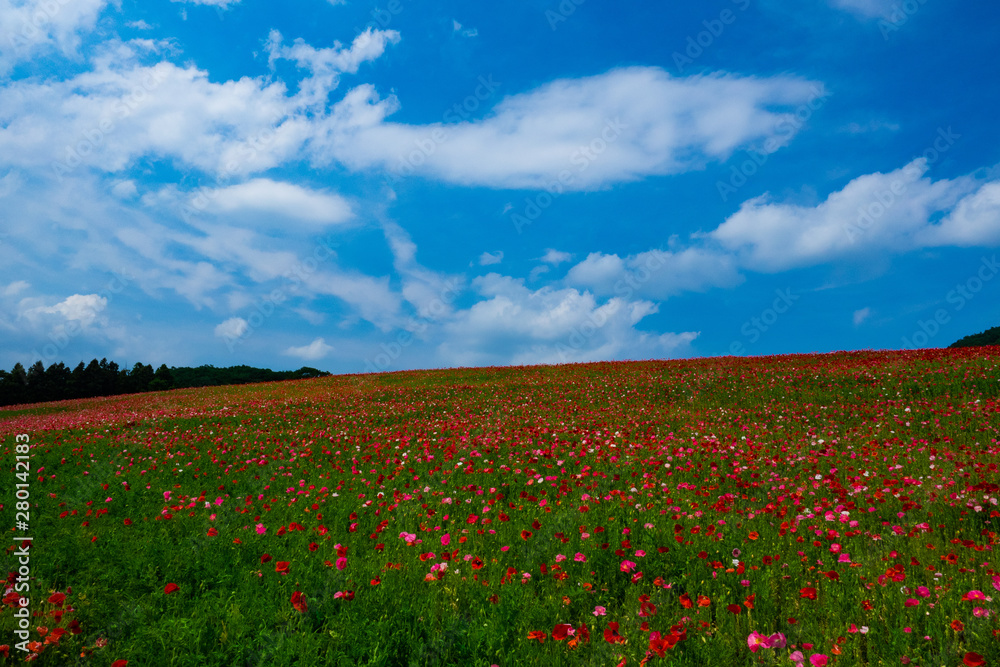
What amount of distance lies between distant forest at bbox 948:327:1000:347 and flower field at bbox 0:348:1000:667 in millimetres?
40543

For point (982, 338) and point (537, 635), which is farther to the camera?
point (982, 338)

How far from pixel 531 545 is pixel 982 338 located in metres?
56.9

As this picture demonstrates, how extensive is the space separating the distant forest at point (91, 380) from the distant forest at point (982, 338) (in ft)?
186

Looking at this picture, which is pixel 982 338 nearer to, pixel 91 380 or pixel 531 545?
pixel 531 545

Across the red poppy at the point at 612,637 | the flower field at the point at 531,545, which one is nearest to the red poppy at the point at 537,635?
the flower field at the point at 531,545

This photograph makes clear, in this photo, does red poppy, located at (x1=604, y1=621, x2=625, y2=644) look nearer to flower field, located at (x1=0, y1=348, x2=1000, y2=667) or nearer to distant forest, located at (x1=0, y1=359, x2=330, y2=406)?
flower field, located at (x1=0, y1=348, x2=1000, y2=667)

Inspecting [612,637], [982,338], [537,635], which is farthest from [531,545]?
[982,338]

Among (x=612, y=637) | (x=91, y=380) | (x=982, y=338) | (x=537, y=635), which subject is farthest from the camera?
(x=91, y=380)

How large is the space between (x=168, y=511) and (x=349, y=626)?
5196mm

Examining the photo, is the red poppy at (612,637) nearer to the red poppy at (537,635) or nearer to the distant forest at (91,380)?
the red poppy at (537,635)

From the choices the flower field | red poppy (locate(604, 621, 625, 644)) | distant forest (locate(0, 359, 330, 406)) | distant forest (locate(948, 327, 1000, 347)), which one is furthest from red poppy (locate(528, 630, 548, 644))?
distant forest (locate(948, 327, 1000, 347))

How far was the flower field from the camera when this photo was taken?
4172mm

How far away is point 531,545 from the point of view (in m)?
5.89

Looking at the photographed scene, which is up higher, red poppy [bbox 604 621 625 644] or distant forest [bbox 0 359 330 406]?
distant forest [bbox 0 359 330 406]
